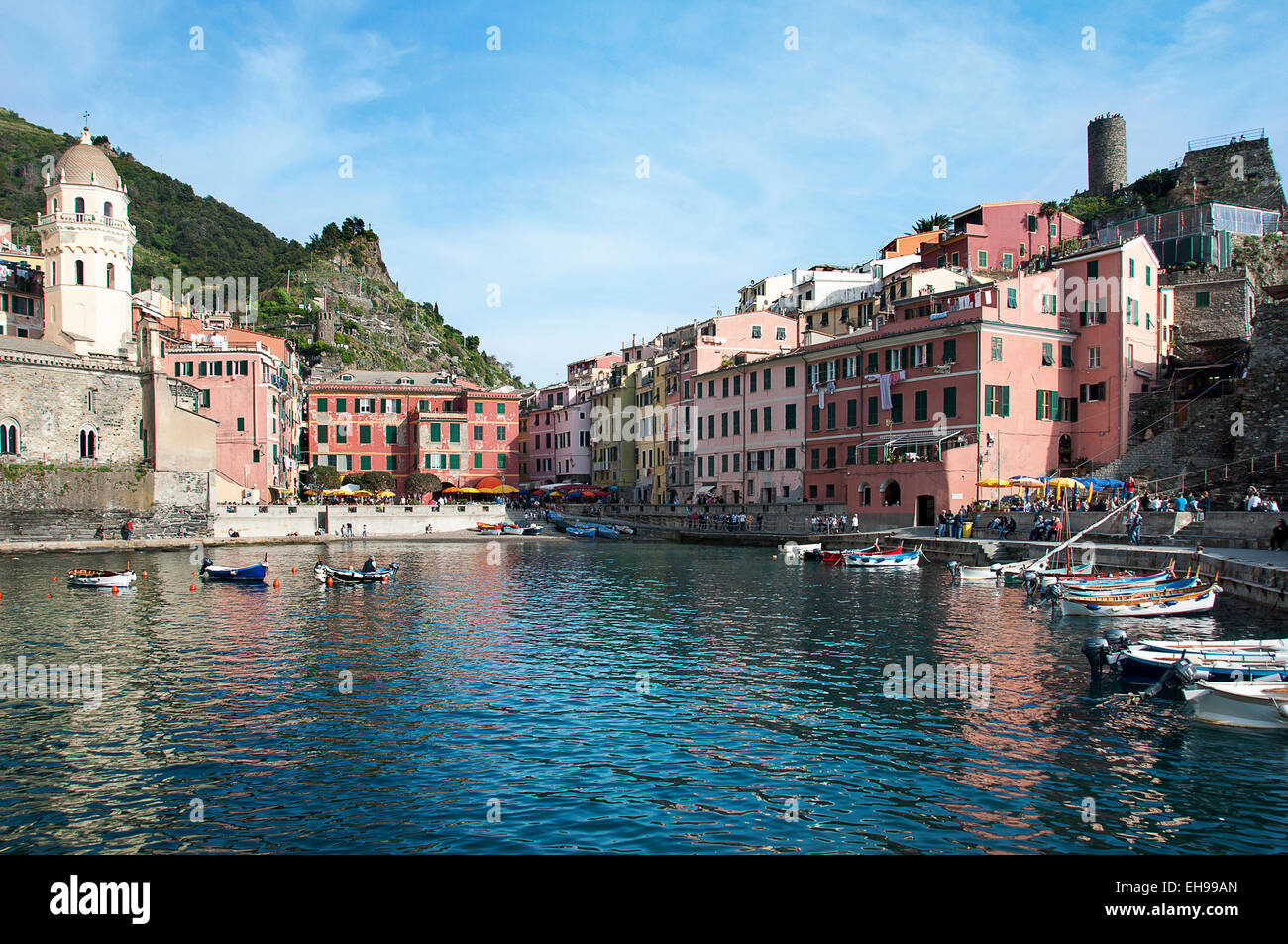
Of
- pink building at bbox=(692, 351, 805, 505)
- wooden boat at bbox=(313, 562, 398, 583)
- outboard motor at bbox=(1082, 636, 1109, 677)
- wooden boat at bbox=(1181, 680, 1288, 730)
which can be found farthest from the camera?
pink building at bbox=(692, 351, 805, 505)

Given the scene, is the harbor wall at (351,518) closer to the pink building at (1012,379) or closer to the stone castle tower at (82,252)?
the stone castle tower at (82,252)

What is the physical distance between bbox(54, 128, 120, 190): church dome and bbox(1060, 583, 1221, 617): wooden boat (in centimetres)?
7313

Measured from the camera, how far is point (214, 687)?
18812mm

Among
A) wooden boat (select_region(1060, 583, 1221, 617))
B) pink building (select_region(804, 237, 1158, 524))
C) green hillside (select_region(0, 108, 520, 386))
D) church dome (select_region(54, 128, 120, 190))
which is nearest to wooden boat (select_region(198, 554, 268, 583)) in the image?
wooden boat (select_region(1060, 583, 1221, 617))

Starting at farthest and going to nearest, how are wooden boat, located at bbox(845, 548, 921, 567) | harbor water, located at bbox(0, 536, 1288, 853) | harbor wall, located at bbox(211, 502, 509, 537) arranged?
harbor wall, located at bbox(211, 502, 509, 537), wooden boat, located at bbox(845, 548, 921, 567), harbor water, located at bbox(0, 536, 1288, 853)

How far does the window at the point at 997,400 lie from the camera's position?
4866cm

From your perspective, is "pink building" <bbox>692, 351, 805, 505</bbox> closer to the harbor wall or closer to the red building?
the harbor wall

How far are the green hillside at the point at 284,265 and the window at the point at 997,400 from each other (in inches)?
3167

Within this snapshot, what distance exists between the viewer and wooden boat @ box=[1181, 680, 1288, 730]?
15.2 meters

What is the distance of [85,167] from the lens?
67.3 m

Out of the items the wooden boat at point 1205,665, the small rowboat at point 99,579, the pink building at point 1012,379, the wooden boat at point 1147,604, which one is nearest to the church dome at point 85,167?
the small rowboat at point 99,579

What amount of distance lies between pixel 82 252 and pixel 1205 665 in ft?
253
